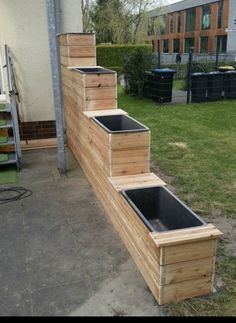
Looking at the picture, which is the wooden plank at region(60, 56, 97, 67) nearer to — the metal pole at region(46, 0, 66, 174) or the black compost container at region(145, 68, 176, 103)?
the metal pole at region(46, 0, 66, 174)

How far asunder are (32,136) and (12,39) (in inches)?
64.5

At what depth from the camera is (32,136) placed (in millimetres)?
6590

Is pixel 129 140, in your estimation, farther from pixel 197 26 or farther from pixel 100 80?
pixel 197 26

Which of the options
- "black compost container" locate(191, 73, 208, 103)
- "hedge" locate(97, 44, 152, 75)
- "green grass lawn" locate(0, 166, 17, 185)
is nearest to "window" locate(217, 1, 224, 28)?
"hedge" locate(97, 44, 152, 75)

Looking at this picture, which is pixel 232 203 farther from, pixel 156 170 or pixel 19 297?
pixel 19 297

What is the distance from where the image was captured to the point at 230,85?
38.1 ft

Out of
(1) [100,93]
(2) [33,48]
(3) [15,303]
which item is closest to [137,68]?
(2) [33,48]

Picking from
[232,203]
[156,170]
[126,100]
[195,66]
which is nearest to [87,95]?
[156,170]

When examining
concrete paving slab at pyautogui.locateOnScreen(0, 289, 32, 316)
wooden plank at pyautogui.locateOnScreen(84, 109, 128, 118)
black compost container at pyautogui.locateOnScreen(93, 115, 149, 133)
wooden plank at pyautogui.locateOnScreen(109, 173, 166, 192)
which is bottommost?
concrete paving slab at pyautogui.locateOnScreen(0, 289, 32, 316)

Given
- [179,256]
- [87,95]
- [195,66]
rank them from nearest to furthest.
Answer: [179,256] < [87,95] < [195,66]

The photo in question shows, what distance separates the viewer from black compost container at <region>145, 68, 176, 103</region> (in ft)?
36.0

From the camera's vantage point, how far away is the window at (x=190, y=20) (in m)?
38.7

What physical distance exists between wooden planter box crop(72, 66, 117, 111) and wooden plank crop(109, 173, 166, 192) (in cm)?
138

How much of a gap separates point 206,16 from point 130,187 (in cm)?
3695
